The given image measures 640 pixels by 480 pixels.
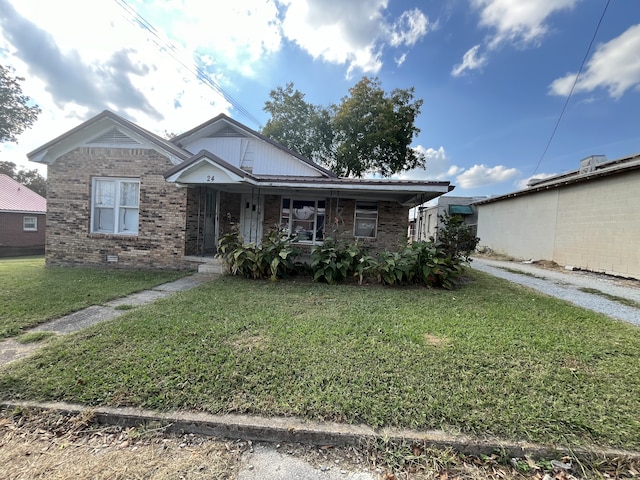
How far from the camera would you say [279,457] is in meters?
1.95

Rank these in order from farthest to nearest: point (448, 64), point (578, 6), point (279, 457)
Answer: point (448, 64) < point (578, 6) < point (279, 457)

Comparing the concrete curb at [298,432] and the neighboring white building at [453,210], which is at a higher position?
the neighboring white building at [453,210]

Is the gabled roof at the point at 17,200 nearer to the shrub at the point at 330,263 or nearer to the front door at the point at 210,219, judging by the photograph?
the front door at the point at 210,219

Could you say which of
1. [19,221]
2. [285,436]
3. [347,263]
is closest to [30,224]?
[19,221]

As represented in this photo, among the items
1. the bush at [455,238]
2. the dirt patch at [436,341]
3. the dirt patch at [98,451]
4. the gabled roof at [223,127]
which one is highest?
the gabled roof at [223,127]

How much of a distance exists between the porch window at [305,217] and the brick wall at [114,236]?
3.65m

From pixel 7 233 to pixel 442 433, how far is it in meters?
30.1

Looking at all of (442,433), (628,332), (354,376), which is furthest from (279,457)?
(628,332)

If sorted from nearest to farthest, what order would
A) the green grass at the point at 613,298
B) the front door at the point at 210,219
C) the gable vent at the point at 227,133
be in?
the green grass at the point at 613,298 → the front door at the point at 210,219 → the gable vent at the point at 227,133

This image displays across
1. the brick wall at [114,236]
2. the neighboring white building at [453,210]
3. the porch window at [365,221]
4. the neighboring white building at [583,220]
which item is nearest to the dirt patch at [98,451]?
the brick wall at [114,236]

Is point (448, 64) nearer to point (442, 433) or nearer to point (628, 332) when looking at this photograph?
point (628, 332)

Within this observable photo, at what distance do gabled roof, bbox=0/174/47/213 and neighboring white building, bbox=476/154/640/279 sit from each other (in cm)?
3074

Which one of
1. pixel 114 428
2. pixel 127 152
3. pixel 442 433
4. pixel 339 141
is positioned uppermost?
pixel 339 141

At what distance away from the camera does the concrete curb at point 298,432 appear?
1.95 m
